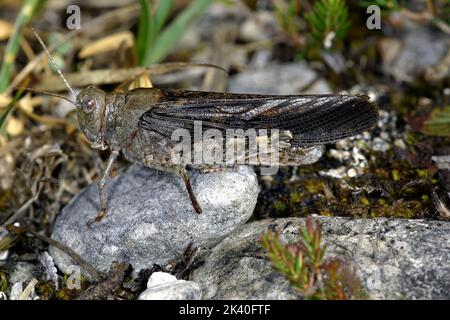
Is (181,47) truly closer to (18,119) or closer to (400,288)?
(18,119)

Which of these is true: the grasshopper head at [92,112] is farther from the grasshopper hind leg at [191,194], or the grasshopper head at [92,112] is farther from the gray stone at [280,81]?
the gray stone at [280,81]

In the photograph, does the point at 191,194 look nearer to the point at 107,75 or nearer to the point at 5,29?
the point at 107,75

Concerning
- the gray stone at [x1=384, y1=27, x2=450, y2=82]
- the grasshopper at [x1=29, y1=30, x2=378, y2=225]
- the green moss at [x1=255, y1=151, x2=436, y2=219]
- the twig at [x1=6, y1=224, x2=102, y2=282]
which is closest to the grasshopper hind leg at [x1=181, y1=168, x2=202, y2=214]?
the grasshopper at [x1=29, y1=30, x2=378, y2=225]

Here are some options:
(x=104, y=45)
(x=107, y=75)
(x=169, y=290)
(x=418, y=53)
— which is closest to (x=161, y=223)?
(x=169, y=290)

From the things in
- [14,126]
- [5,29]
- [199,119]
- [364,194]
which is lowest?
[364,194]
